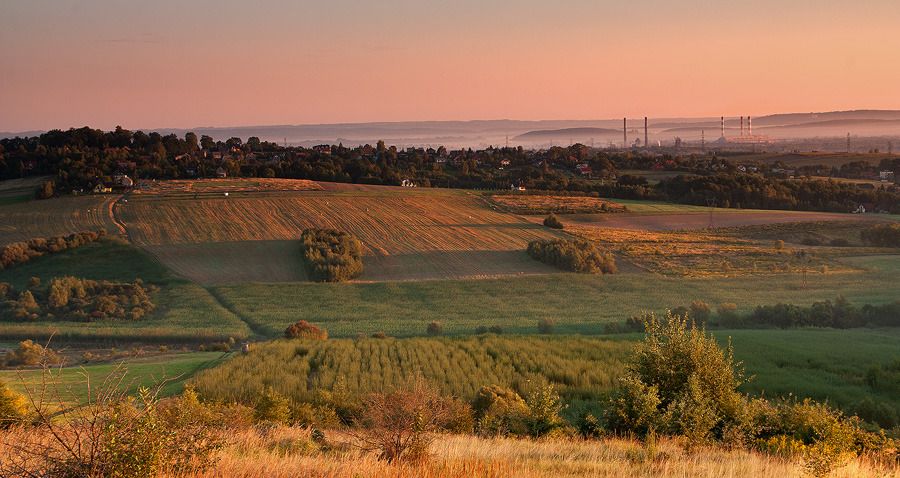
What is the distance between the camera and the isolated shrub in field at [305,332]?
37812 millimetres

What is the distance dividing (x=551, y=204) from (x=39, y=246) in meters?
47.1

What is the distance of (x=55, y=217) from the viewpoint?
68312 mm

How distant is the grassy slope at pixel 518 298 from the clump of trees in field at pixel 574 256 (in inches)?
107

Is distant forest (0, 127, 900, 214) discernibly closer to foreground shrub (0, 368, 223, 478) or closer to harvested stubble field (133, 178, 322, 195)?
harvested stubble field (133, 178, 322, 195)

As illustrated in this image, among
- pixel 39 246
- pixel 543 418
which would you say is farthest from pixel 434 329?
pixel 39 246

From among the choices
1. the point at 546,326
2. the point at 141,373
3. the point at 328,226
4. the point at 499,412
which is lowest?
the point at 546,326

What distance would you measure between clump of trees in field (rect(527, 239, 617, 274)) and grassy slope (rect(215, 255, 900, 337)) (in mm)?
2705

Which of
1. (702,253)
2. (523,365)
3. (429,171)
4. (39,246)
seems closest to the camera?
(523,365)

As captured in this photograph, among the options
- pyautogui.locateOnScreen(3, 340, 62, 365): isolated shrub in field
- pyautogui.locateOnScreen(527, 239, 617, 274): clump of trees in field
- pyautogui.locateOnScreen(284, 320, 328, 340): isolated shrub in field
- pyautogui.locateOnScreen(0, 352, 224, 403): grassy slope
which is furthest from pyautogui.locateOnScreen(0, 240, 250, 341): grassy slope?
pyautogui.locateOnScreen(527, 239, 617, 274): clump of trees in field

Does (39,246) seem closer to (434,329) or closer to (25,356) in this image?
(25,356)

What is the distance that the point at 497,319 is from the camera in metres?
45.0

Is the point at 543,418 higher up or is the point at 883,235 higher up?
the point at 543,418

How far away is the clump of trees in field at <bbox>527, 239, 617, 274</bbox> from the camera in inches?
2350

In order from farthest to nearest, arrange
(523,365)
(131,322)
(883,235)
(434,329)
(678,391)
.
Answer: (883,235) < (131,322) < (434,329) < (523,365) < (678,391)
